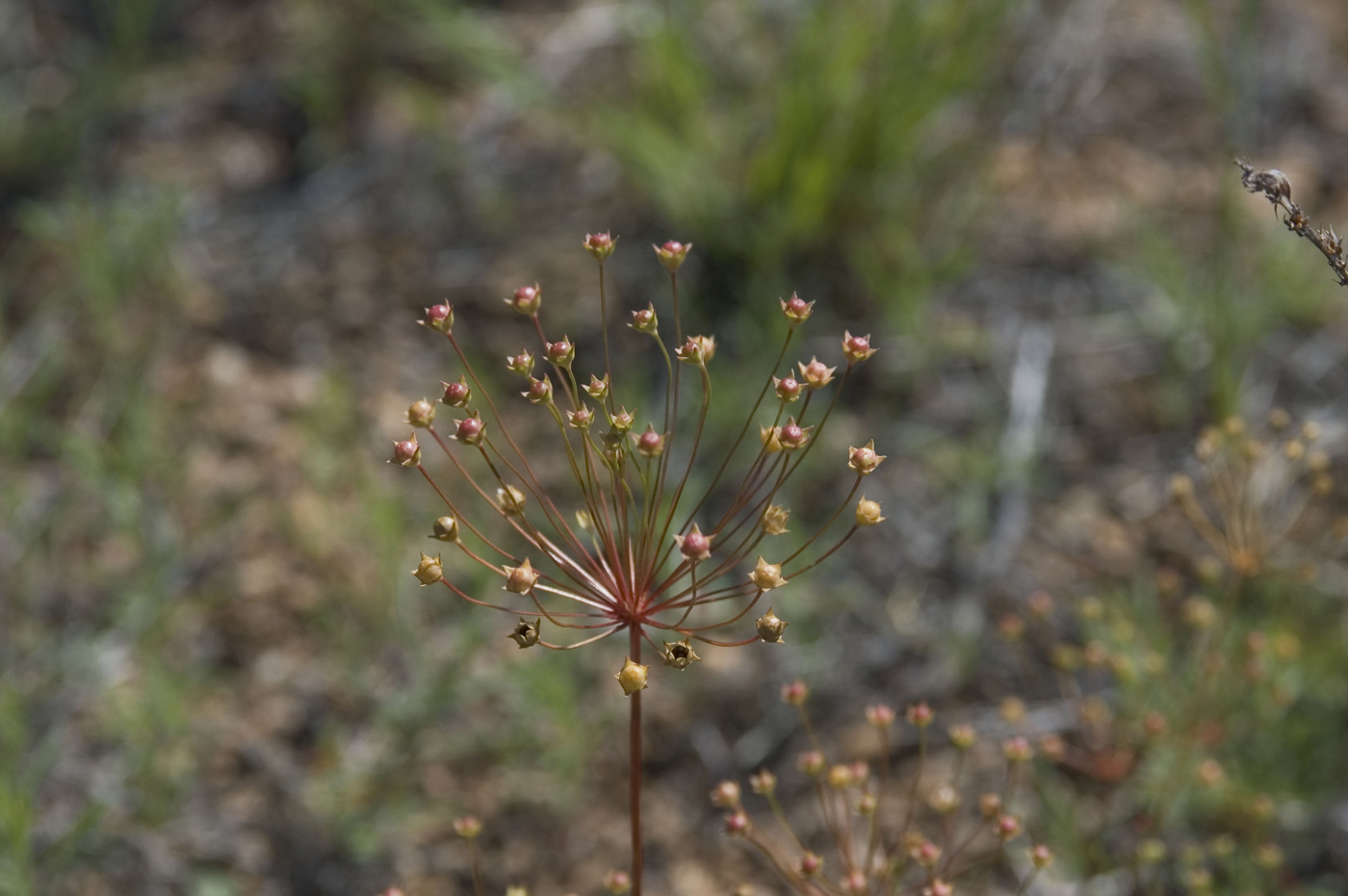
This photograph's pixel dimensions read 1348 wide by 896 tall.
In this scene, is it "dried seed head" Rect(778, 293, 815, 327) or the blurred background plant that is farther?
the blurred background plant

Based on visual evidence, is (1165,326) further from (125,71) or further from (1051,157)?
(125,71)

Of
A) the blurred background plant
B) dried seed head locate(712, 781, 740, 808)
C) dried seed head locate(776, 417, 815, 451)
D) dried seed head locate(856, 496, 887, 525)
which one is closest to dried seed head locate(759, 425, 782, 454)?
dried seed head locate(776, 417, 815, 451)

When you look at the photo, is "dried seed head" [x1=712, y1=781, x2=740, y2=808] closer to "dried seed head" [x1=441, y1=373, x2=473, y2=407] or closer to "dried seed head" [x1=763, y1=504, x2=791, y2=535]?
"dried seed head" [x1=763, y1=504, x2=791, y2=535]

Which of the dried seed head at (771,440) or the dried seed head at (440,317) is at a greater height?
the dried seed head at (440,317)

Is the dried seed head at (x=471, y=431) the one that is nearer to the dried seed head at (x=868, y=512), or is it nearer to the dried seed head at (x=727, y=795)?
the dried seed head at (x=868, y=512)

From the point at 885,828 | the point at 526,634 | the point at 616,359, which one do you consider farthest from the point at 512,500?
the point at 616,359

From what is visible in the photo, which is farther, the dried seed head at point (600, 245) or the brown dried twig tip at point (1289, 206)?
the dried seed head at point (600, 245)

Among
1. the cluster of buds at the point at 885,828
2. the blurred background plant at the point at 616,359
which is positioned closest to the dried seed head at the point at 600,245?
the cluster of buds at the point at 885,828

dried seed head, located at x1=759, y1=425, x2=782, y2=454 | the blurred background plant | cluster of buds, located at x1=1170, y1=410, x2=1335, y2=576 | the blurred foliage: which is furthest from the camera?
the blurred foliage
